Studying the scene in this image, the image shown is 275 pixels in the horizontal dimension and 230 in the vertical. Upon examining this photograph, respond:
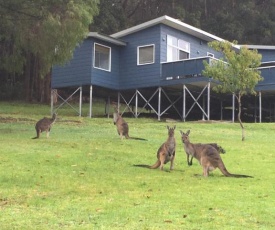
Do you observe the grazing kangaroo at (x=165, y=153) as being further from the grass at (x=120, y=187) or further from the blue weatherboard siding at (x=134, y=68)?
the blue weatherboard siding at (x=134, y=68)

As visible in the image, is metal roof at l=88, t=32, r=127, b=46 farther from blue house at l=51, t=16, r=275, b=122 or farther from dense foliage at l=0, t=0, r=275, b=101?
dense foliage at l=0, t=0, r=275, b=101

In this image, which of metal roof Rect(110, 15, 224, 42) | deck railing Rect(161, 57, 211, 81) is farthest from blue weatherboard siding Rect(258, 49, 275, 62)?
deck railing Rect(161, 57, 211, 81)

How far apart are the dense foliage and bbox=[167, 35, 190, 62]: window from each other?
5.85 metres

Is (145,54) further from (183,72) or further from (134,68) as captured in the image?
(183,72)

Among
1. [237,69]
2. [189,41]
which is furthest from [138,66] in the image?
[237,69]

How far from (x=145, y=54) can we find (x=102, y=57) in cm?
256

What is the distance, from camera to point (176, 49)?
32031mm

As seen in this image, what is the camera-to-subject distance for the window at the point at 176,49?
3147 centimetres

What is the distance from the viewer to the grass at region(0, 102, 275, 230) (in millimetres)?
7660

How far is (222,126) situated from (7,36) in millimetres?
10493

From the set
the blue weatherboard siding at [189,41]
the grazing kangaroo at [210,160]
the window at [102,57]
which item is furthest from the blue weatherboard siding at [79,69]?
the grazing kangaroo at [210,160]

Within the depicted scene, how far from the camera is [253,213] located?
8.16 meters

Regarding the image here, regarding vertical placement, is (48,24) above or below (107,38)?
below

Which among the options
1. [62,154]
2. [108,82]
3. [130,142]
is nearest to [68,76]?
[108,82]
